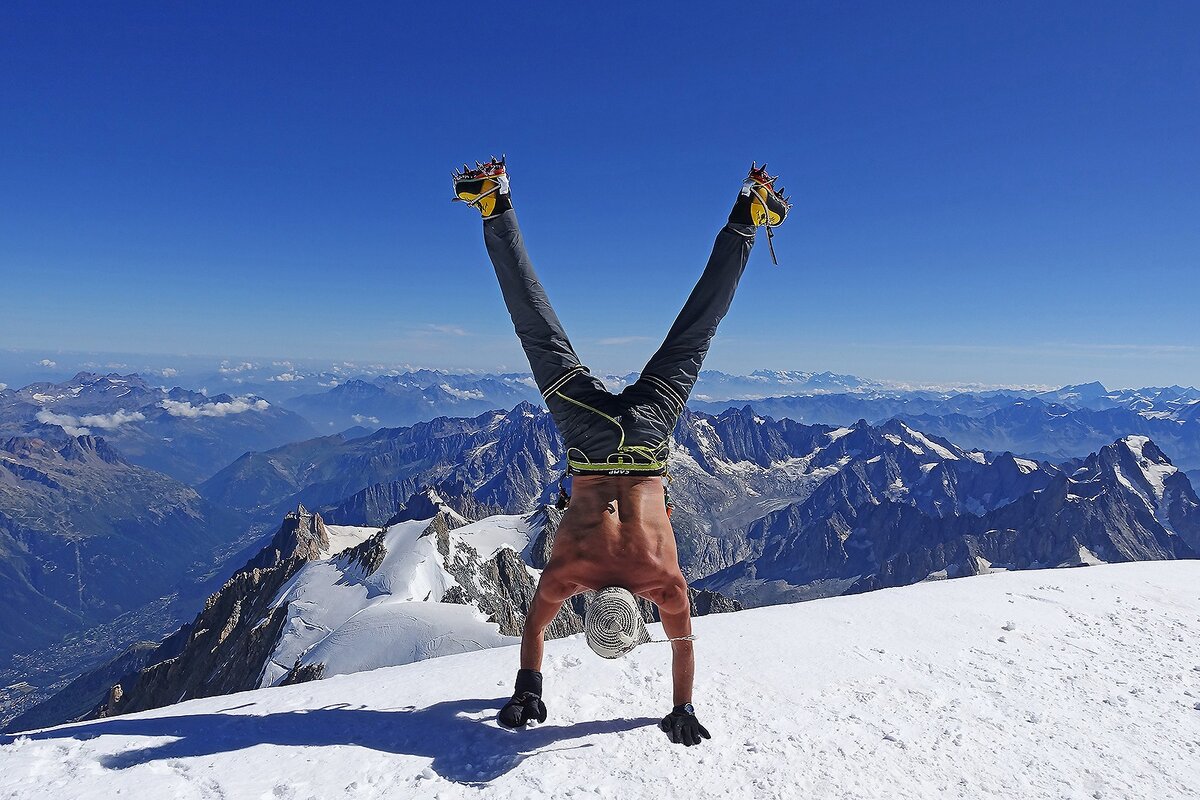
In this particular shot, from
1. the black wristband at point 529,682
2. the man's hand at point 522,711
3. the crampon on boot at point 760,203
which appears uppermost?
the crampon on boot at point 760,203

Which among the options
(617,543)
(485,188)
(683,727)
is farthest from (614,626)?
(485,188)

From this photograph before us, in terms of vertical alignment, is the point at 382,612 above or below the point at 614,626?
below

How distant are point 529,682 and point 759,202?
19.8ft

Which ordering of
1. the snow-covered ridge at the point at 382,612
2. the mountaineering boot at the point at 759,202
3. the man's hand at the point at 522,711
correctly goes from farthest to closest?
the snow-covered ridge at the point at 382,612
the mountaineering boot at the point at 759,202
the man's hand at the point at 522,711

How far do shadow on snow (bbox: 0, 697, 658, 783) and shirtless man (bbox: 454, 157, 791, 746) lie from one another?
1.15 feet

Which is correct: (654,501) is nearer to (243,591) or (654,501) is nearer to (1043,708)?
(1043,708)

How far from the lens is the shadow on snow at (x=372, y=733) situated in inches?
220

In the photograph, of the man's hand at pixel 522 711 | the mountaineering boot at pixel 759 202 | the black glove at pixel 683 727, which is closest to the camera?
the black glove at pixel 683 727

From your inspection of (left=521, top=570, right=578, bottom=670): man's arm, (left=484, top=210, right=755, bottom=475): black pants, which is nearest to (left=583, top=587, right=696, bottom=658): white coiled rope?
(left=521, top=570, right=578, bottom=670): man's arm

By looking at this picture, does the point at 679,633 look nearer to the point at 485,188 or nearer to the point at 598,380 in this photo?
the point at 598,380

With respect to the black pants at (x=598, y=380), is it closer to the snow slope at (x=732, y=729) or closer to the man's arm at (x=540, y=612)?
the man's arm at (x=540, y=612)

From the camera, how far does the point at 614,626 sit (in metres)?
5.68

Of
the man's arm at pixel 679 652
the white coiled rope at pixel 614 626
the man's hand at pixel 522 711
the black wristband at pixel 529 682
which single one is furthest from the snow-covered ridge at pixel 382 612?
the white coiled rope at pixel 614 626

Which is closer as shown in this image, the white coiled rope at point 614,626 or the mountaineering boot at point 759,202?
the white coiled rope at point 614,626
